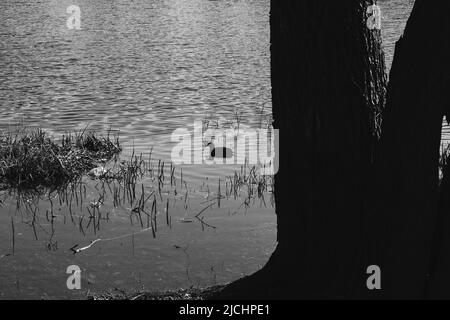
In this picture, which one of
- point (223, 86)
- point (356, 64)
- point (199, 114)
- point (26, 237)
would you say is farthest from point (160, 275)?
point (223, 86)

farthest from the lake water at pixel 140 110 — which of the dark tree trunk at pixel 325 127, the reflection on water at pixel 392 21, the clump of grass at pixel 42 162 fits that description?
the dark tree trunk at pixel 325 127

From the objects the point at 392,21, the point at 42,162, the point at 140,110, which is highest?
the point at 392,21

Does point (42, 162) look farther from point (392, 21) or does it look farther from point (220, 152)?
point (392, 21)

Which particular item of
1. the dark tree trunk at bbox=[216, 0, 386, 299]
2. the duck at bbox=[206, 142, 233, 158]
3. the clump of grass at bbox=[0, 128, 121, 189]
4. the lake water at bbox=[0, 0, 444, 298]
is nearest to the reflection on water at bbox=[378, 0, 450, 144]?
the lake water at bbox=[0, 0, 444, 298]

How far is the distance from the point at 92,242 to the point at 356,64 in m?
4.21

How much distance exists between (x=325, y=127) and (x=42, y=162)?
683 centimetres

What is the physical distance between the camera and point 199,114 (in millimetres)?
18812

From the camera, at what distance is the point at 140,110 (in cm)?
1933

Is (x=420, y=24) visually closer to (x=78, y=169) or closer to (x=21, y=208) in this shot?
(x=21, y=208)

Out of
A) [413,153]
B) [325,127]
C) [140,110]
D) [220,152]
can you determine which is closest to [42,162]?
[220,152]

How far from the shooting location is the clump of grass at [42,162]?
1184cm

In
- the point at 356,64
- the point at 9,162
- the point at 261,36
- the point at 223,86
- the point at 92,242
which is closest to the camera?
the point at 356,64

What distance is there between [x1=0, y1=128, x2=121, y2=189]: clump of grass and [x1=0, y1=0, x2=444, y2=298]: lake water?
686 mm

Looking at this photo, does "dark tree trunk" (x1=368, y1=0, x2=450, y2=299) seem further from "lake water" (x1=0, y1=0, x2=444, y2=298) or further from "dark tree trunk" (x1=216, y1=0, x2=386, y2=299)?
"lake water" (x1=0, y1=0, x2=444, y2=298)
